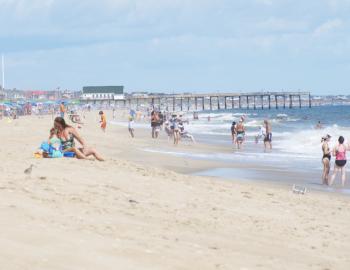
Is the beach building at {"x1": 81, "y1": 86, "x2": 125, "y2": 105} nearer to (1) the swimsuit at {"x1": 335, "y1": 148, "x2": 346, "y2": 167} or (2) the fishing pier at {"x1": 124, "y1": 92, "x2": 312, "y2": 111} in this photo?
(2) the fishing pier at {"x1": 124, "y1": 92, "x2": 312, "y2": 111}

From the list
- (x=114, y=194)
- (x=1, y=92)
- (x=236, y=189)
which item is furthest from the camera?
(x=1, y=92)

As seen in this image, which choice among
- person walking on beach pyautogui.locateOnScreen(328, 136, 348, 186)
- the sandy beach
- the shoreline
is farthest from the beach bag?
person walking on beach pyautogui.locateOnScreen(328, 136, 348, 186)

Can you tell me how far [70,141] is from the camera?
11.6 metres

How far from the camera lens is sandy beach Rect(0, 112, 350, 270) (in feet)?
16.2

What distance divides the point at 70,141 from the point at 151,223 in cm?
556

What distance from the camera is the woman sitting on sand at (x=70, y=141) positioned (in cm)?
1147

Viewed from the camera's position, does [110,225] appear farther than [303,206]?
No

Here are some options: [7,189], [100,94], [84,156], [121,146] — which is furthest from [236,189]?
[100,94]

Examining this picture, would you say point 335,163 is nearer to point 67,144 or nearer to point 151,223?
point 67,144

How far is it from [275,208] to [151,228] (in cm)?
282

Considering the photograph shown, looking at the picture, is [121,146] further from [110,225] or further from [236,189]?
[110,225]

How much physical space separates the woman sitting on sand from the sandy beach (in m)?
1.28

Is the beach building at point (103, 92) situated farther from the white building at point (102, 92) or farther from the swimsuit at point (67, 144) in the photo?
the swimsuit at point (67, 144)

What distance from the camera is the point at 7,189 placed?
22.9ft
